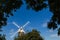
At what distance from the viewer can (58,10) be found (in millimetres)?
7953

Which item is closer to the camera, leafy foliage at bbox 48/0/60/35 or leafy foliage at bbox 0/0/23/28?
leafy foliage at bbox 48/0/60/35

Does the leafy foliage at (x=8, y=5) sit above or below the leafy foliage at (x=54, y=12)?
above

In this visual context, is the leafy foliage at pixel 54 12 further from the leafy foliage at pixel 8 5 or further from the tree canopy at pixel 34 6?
the leafy foliage at pixel 8 5

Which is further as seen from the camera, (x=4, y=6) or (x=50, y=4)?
(x=4, y=6)

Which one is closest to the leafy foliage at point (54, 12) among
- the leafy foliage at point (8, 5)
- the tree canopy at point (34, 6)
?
the tree canopy at point (34, 6)

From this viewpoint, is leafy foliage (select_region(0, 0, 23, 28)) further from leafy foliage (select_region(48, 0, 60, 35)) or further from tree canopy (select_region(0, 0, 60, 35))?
leafy foliage (select_region(48, 0, 60, 35))

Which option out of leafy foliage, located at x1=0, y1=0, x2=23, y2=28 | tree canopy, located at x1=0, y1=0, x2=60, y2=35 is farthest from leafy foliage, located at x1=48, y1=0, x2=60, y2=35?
leafy foliage, located at x1=0, y1=0, x2=23, y2=28

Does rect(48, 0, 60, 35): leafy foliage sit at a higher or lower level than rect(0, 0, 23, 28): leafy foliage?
lower

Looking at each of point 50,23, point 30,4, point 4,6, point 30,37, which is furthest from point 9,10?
point 30,37

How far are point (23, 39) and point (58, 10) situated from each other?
144 meters

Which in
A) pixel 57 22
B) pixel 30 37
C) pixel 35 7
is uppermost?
pixel 30 37

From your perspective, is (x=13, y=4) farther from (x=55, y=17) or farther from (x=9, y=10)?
(x=55, y=17)

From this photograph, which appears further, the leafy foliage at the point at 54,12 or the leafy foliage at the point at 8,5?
the leafy foliage at the point at 8,5

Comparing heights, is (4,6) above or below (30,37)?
below
